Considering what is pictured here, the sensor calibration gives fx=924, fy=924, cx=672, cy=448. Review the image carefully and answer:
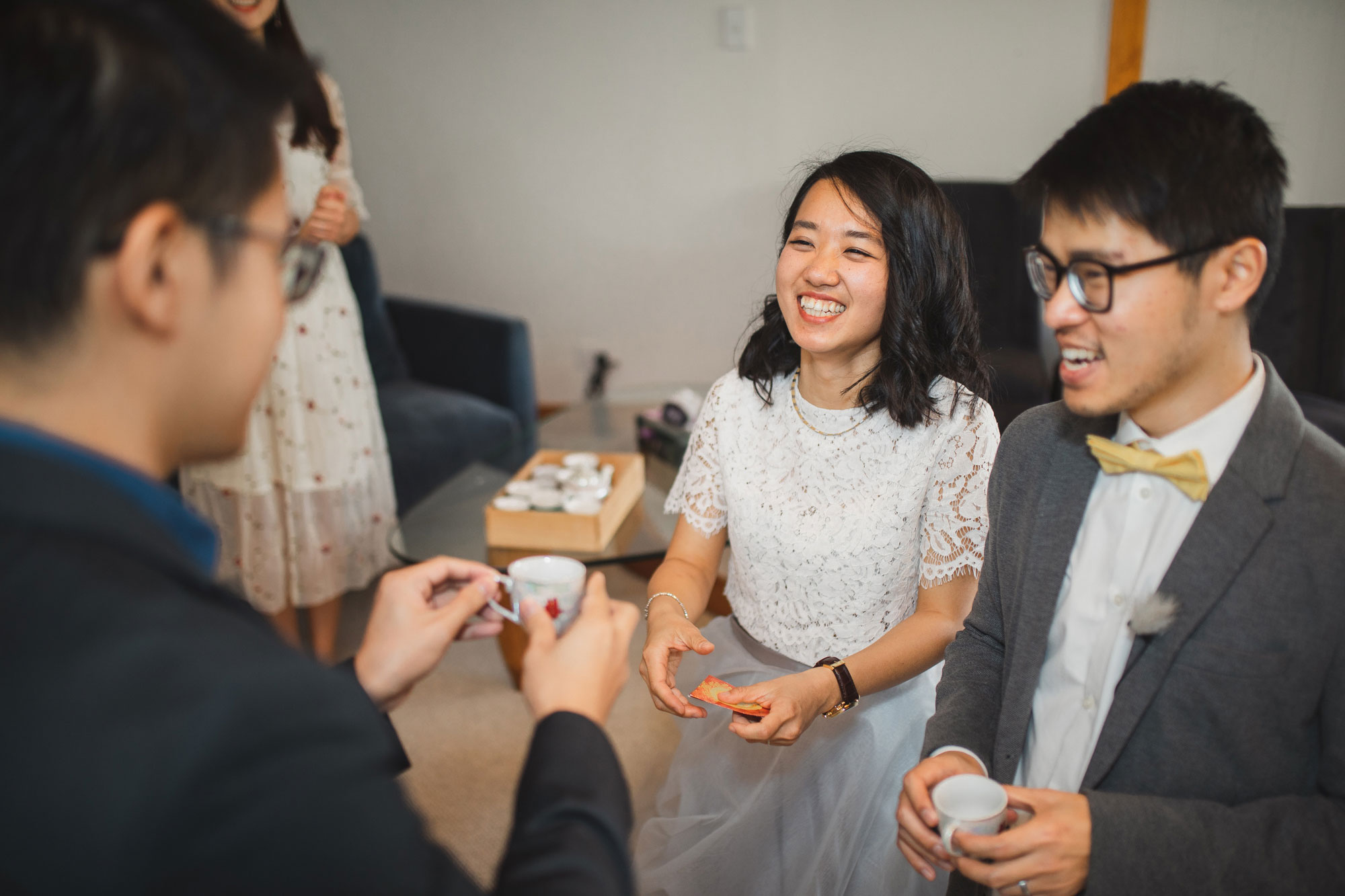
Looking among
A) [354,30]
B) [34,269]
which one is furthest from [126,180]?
[354,30]

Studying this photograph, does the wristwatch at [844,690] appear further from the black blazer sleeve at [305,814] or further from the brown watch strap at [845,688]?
the black blazer sleeve at [305,814]

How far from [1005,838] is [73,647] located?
2.54ft

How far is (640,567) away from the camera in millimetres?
2961

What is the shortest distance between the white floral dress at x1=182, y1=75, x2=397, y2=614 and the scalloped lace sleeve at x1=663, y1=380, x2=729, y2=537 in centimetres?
107

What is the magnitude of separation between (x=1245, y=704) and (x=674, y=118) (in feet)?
11.6

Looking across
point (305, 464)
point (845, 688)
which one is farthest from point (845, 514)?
point (305, 464)

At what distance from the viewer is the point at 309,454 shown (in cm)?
225

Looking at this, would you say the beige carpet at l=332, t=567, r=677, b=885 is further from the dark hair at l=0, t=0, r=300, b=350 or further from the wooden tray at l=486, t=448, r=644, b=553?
the dark hair at l=0, t=0, r=300, b=350

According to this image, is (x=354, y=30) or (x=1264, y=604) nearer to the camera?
(x=1264, y=604)

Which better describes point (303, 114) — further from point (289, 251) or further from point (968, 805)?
point (968, 805)

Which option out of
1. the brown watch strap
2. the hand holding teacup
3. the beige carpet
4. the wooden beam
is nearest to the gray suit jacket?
the hand holding teacup

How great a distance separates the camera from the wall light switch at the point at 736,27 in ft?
12.3

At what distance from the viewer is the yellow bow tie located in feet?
3.03

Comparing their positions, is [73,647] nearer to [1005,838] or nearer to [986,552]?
[1005,838]
